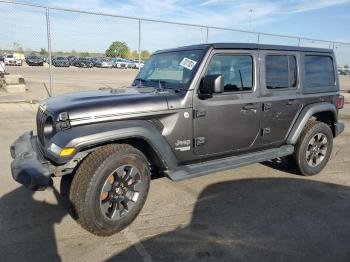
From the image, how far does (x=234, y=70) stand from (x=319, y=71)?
1.90 m

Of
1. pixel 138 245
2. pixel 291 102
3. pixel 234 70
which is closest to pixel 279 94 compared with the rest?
pixel 291 102

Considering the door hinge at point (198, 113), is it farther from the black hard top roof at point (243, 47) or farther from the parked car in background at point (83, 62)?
the parked car in background at point (83, 62)

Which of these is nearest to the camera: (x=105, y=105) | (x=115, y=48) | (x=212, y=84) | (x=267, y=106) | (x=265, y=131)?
(x=105, y=105)

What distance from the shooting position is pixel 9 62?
41.2m

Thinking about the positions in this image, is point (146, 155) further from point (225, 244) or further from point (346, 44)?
point (346, 44)

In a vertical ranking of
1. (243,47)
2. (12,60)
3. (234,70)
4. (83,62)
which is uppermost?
(83,62)

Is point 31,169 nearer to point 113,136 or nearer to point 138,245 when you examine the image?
point 113,136

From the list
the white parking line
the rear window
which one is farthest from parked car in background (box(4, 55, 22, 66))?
the white parking line

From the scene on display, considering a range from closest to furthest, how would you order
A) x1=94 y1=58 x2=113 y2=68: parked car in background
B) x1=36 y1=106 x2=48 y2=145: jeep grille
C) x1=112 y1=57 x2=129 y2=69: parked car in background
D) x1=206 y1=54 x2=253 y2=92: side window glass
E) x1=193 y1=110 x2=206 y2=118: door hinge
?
x1=36 y1=106 x2=48 y2=145: jeep grille, x1=193 y1=110 x2=206 y2=118: door hinge, x1=206 y1=54 x2=253 y2=92: side window glass, x1=94 y1=58 x2=113 y2=68: parked car in background, x1=112 y1=57 x2=129 y2=69: parked car in background

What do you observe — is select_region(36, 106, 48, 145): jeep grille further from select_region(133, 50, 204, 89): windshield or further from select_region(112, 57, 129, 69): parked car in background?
select_region(112, 57, 129, 69): parked car in background

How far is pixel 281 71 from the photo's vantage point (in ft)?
15.4

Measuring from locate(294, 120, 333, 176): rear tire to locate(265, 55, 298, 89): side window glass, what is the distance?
2.54 ft

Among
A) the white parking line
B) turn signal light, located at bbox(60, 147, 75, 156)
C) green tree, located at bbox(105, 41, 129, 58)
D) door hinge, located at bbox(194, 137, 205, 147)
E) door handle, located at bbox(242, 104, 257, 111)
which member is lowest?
the white parking line

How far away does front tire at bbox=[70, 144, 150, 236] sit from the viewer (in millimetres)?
3082
